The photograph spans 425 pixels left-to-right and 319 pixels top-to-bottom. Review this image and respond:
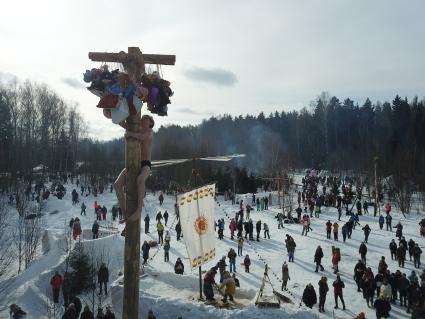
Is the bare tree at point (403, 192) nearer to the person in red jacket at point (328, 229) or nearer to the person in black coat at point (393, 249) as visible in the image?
the person in red jacket at point (328, 229)

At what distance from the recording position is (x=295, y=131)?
88.3 metres

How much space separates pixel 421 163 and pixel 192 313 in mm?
40911

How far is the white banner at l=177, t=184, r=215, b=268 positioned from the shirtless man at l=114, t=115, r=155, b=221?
708 centimetres

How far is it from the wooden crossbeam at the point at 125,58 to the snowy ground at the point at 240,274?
405 inches

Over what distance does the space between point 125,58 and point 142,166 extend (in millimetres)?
1175

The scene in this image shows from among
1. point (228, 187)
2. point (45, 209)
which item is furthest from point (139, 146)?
point (228, 187)

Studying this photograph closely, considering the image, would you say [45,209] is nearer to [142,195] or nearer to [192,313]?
[192,313]

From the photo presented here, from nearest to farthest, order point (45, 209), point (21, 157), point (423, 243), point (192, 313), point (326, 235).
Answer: point (192, 313) < point (423, 243) < point (326, 235) < point (45, 209) < point (21, 157)

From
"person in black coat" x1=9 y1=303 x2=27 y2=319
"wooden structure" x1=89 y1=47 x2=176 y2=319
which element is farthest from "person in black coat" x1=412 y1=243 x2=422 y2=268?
"wooden structure" x1=89 y1=47 x2=176 y2=319

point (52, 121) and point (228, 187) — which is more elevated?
point (52, 121)

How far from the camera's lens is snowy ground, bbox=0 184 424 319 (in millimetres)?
14031

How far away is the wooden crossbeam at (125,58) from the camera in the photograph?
455 centimetres

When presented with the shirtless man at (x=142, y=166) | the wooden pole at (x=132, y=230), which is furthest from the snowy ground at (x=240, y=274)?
the shirtless man at (x=142, y=166)

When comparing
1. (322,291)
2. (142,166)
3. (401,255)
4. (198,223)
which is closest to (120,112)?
(142,166)
